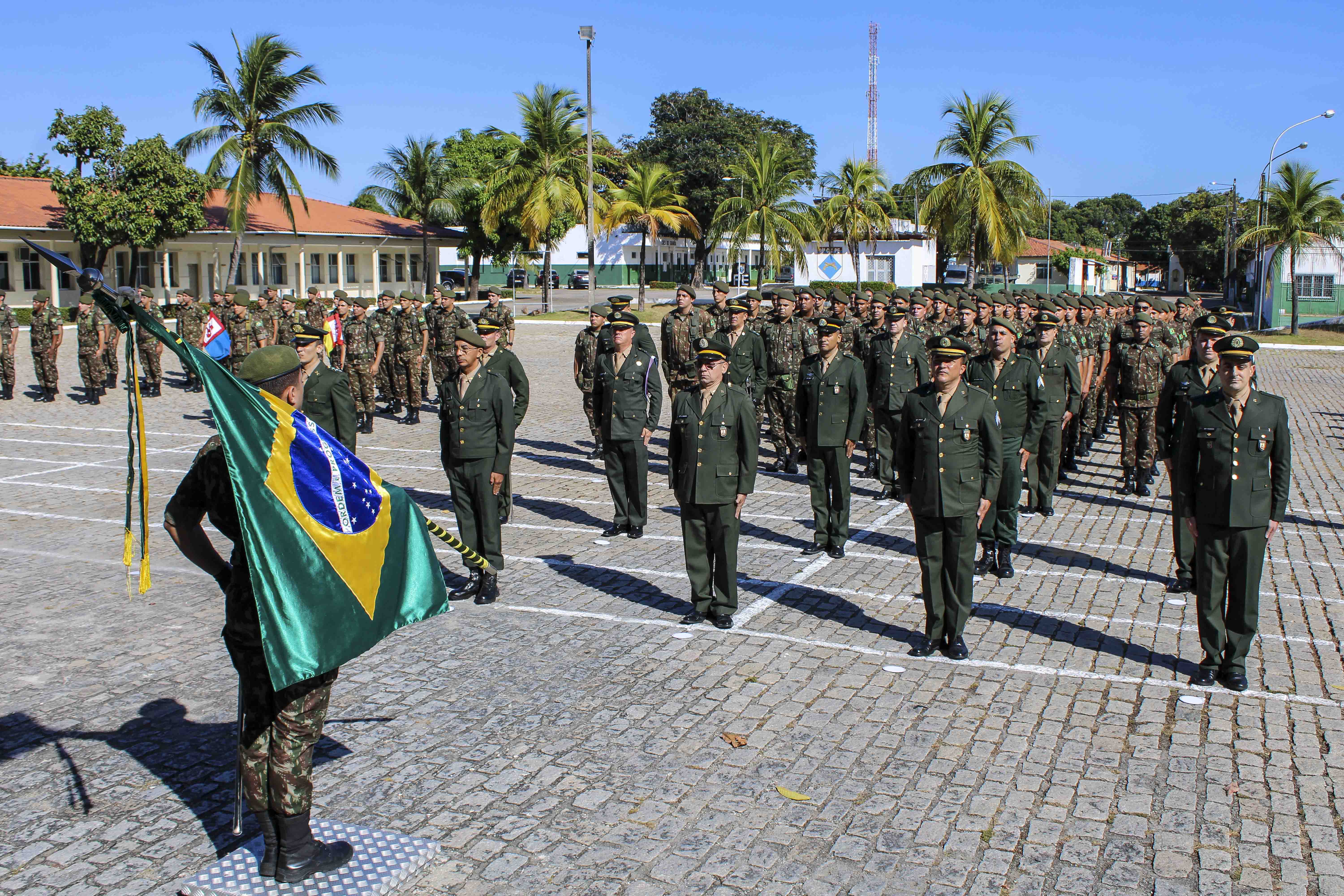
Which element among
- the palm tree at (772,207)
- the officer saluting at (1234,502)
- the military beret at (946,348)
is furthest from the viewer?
the palm tree at (772,207)

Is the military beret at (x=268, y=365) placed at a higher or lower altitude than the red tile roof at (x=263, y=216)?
lower

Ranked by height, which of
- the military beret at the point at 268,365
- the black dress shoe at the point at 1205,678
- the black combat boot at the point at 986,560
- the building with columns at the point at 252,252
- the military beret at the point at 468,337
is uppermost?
the building with columns at the point at 252,252

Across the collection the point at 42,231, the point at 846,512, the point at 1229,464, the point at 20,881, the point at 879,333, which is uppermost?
the point at 42,231

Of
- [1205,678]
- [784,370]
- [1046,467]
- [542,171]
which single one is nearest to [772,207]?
[542,171]

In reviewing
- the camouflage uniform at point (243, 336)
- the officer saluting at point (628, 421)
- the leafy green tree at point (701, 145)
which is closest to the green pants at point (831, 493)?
the officer saluting at point (628, 421)

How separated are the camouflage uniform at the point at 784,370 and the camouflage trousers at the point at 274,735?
9992 millimetres

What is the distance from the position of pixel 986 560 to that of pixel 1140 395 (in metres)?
4.40

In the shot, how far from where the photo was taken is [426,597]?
4.70 metres

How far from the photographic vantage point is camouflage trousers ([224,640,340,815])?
13.9ft

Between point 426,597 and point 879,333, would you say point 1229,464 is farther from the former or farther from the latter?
point 879,333

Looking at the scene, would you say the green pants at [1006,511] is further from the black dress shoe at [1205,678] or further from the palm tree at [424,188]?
the palm tree at [424,188]

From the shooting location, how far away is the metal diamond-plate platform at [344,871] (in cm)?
425

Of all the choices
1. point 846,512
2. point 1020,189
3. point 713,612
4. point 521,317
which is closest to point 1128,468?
point 846,512

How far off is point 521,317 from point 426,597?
141ft
